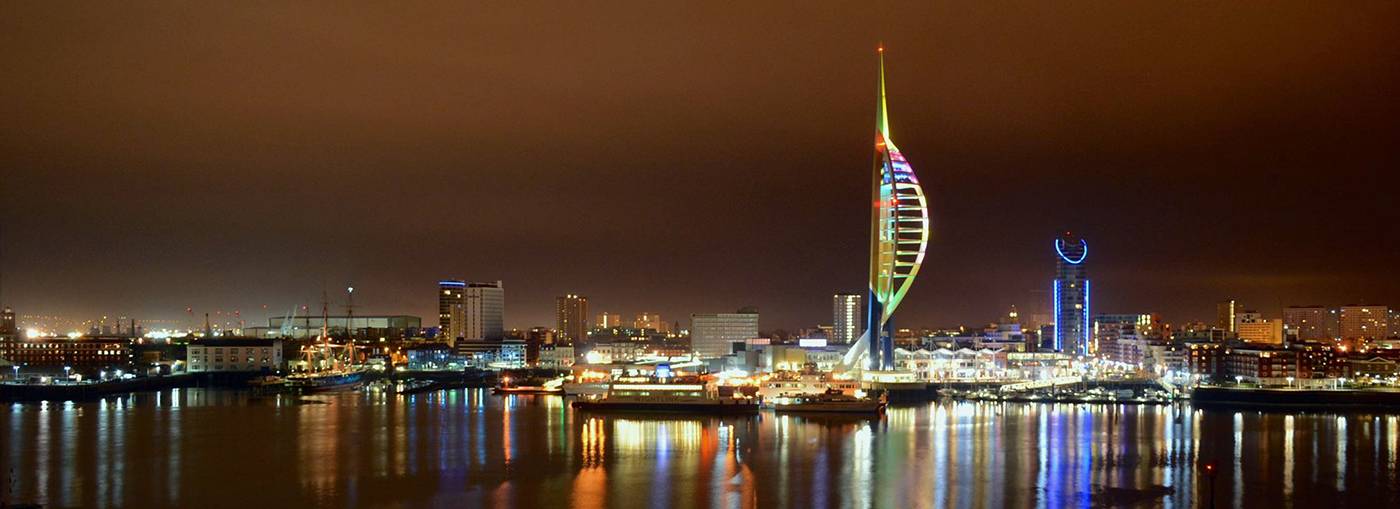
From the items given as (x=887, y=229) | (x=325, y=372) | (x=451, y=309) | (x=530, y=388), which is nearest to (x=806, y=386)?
(x=887, y=229)

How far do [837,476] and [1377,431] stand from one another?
11.6m

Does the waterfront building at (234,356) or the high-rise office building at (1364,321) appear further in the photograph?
the high-rise office building at (1364,321)

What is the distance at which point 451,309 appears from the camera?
65.5 metres

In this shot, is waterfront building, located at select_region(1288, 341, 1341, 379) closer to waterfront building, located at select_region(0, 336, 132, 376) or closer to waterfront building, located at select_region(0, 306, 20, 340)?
waterfront building, located at select_region(0, 336, 132, 376)

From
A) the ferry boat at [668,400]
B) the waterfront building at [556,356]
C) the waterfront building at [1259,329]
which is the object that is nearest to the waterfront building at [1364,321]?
the waterfront building at [1259,329]

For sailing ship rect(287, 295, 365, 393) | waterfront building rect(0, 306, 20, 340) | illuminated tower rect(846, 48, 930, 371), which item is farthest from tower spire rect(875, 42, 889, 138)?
waterfront building rect(0, 306, 20, 340)

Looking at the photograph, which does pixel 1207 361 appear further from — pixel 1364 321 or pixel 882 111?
pixel 1364 321

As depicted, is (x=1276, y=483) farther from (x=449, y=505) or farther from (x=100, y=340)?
(x=100, y=340)

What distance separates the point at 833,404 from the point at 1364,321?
46.8m

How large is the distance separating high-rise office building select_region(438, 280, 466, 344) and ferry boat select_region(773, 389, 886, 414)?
40.7 metres

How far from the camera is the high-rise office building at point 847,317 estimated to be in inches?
2404

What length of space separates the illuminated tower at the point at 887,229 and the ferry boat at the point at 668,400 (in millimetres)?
6743

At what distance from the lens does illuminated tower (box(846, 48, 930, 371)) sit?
3109cm

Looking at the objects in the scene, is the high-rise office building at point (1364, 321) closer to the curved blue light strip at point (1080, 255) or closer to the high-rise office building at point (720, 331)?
the curved blue light strip at point (1080, 255)
